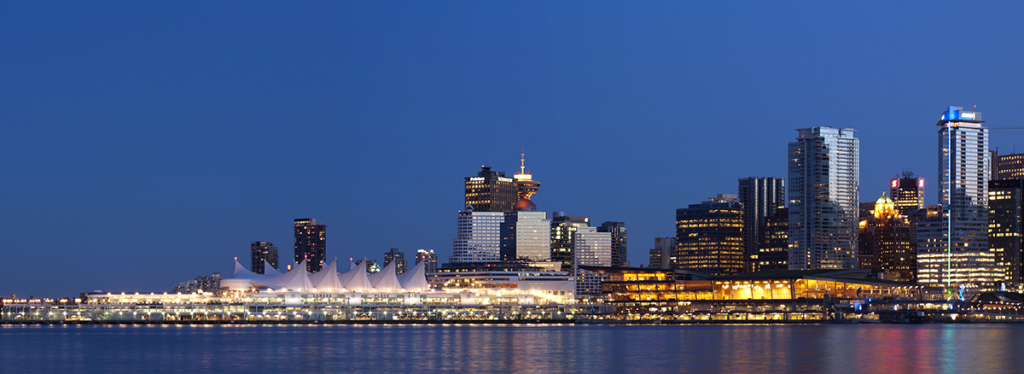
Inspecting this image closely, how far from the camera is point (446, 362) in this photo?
339 feet

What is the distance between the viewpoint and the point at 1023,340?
138250mm

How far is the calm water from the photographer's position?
96750mm

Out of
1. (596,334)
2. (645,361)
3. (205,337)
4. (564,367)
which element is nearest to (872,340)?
(596,334)

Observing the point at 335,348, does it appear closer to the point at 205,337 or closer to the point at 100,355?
the point at 100,355

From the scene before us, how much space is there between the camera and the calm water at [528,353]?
317 ft

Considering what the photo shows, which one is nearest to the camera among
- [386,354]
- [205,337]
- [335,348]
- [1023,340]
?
[386,354]

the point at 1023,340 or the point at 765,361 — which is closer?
the point at 765,361

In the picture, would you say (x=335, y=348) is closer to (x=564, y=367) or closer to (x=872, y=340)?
(x=564, y=367)

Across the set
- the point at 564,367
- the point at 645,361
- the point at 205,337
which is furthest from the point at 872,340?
the point at 205,337

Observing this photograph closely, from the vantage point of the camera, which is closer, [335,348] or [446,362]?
[446,362]

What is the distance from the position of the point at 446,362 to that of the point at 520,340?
38.6m

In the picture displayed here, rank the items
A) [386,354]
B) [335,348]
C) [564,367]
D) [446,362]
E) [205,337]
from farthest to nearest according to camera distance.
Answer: [205,337], [335,348], [386,354], [446,362], [564,367]

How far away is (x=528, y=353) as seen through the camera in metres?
114

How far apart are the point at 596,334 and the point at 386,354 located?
5166 centimetres
